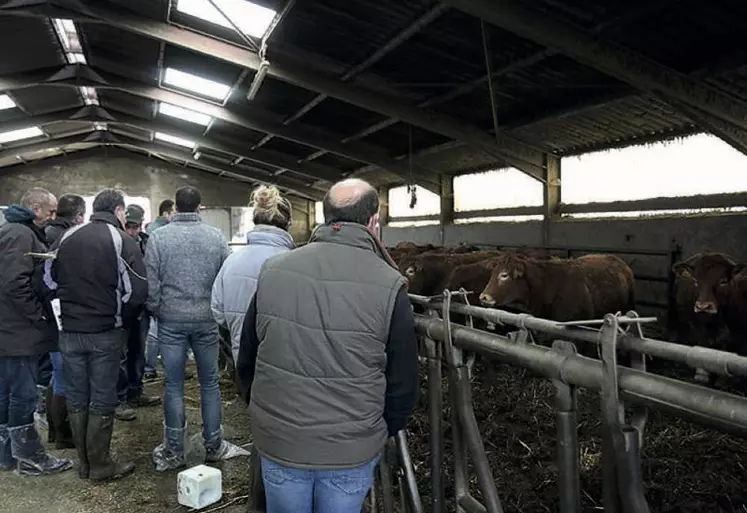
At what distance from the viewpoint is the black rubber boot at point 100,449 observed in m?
3.90

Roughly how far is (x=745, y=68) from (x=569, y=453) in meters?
5.12

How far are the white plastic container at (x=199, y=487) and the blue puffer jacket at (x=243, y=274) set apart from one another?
707 mm

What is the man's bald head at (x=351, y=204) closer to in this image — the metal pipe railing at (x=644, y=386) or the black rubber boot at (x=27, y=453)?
the metal pipe railing at (x=644, y=386)

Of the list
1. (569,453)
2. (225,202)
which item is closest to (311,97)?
(569,453)

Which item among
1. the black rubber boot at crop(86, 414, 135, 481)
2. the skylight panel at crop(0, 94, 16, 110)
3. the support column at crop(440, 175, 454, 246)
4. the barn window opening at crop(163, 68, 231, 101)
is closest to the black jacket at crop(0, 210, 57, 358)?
the black rubber boot at crop(86, 414, 135, 481)

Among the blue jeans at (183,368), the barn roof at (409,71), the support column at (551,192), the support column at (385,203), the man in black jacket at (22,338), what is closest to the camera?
the man in black jacket at (22,338)

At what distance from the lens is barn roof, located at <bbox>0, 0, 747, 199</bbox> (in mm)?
5730

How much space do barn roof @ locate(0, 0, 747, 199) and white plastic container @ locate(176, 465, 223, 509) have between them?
167 inches

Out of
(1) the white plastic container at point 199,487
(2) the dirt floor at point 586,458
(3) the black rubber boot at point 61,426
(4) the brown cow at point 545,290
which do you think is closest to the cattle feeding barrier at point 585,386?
(2) the dirt floor at point 586,458

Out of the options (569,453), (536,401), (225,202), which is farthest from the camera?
(225,202)

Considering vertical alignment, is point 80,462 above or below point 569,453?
below

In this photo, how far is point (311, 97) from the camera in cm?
1069

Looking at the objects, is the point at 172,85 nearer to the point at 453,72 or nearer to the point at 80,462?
the point at 453,72

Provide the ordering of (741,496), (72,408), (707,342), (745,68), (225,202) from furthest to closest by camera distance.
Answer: (225,202) < (707,342) < (745,68) < (72,408) < (741,496)
